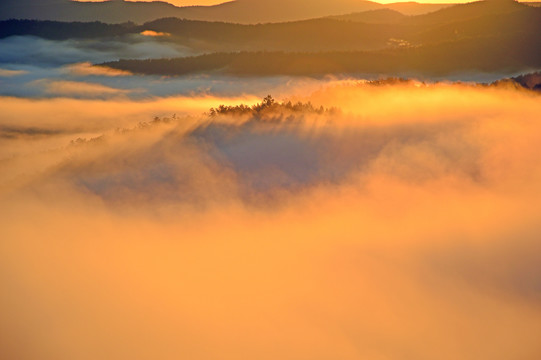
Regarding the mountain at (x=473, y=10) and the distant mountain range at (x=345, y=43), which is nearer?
the distant mountain range at (x=345, y=43)

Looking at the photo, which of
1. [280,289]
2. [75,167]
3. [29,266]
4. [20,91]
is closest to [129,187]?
[75,167]

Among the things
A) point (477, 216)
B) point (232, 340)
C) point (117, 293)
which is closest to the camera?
point (232, 340)

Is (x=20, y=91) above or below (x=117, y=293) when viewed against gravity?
below

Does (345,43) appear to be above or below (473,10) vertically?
below

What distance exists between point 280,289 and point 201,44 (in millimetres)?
138354

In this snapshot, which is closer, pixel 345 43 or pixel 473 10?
pixel 345 43

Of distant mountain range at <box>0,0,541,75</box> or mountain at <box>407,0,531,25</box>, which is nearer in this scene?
distant mountain range at <box>0,0,541,75</box>

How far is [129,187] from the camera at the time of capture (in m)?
14.4

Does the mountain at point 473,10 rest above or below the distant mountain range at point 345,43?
above

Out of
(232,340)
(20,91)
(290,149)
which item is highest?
(290,149)

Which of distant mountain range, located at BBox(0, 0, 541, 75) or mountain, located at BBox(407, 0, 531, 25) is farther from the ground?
mountain, located at BBox(407, 0, 531, 25)

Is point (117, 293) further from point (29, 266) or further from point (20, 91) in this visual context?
point (20, 91)

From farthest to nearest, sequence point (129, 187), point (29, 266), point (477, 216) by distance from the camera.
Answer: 1. point (129, 187)
2. point (477, 216)
3. point (29, 266)

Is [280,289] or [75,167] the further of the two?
[75,167]
